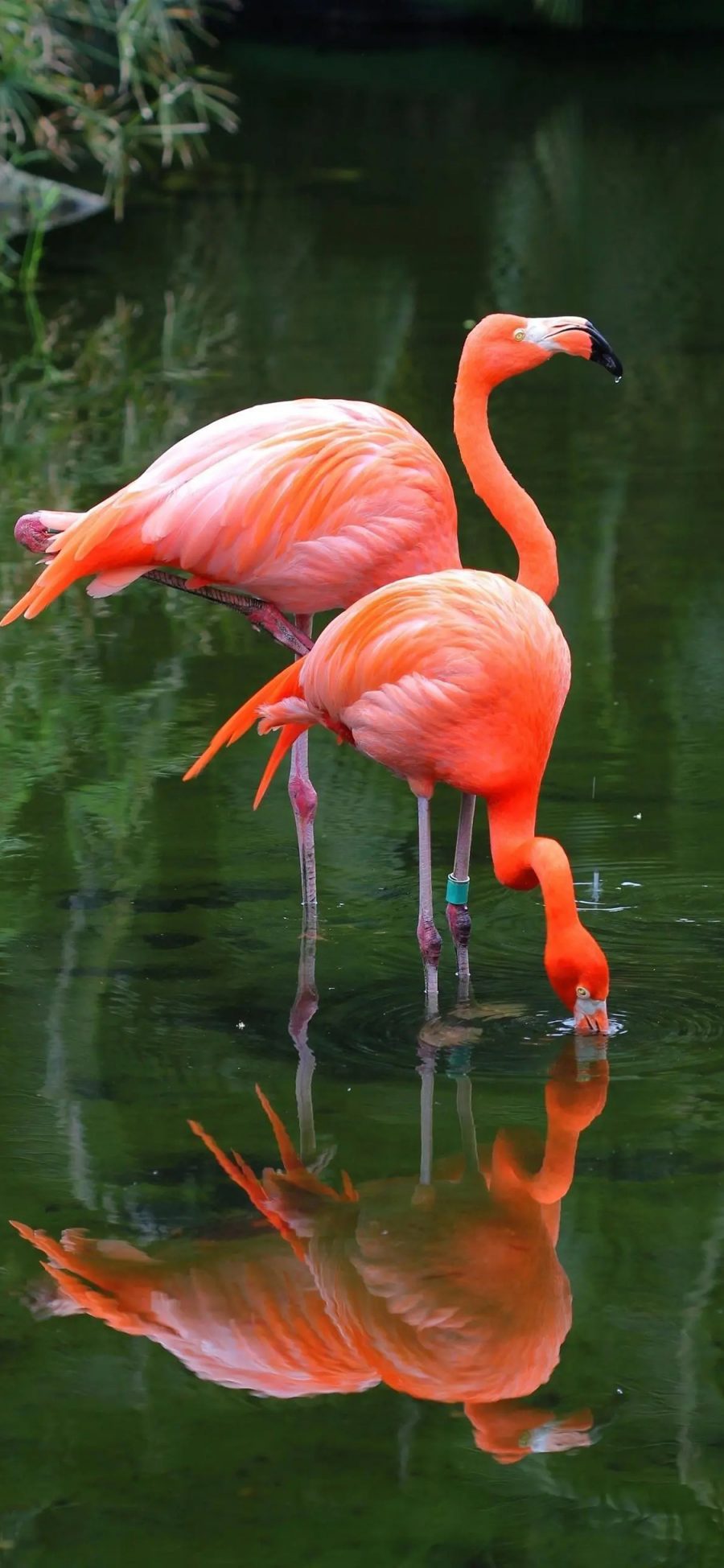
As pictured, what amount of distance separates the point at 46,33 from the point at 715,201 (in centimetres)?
400

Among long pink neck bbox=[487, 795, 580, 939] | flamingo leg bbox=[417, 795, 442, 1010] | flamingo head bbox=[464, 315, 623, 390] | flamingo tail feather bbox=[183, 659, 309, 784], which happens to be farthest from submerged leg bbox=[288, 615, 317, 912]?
flamingo head bbox=[464, 315, 623, 390]

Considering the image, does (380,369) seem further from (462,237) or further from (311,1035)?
(311,1035)

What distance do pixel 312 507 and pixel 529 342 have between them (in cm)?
53

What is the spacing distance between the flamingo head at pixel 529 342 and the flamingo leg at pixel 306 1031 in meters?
1.14

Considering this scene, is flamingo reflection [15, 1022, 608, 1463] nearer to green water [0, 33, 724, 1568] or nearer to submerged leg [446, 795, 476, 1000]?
green water [0, 33, 724, 1568]

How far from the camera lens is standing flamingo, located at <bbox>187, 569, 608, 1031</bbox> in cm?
387

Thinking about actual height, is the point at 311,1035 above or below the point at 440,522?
below

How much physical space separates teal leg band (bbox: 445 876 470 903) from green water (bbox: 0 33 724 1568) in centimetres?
14

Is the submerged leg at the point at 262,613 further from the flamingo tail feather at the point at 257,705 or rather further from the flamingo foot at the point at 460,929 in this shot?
the flamingo foot at the point at 460,929

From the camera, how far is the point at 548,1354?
116 inches

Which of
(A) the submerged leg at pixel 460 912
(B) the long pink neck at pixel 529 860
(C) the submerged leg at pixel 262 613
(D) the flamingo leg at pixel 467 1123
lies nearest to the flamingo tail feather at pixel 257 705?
(C) the submerged leg at pixel 262 613

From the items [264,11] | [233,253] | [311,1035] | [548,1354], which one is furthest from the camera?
[264,11]

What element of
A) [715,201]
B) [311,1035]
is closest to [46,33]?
[715,201]

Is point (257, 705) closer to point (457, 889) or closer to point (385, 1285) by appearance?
point (457, 889)
